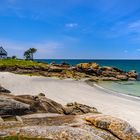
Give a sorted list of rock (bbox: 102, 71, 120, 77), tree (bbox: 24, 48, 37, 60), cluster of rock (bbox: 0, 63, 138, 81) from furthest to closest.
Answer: tree (bbox: 24, 48, 37, 60) < rock (bbox: 102, 71, 120, 77) < cluster of rock (bbox: 0, 63, 138, 81)

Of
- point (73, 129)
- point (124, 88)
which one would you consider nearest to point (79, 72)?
point (124, 88)

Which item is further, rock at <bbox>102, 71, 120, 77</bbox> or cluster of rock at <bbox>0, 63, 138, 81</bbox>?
rock at <bbox>102, 71, 120, 77</bbox>

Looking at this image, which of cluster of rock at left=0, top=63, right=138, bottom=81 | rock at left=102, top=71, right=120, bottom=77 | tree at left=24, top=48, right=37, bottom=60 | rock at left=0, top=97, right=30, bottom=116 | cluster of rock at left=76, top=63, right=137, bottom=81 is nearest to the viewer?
rock at left=0, top=97, right=30, bottom=116

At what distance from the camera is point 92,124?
1414 cm

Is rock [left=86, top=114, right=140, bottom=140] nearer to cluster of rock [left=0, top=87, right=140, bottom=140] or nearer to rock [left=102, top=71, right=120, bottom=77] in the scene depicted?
cluster of rock [left=0, top=87, right=140, bottom=140]

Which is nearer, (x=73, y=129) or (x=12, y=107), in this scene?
(x=73, y=129)

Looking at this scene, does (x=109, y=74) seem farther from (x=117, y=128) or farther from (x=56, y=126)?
(x=56, y=126)

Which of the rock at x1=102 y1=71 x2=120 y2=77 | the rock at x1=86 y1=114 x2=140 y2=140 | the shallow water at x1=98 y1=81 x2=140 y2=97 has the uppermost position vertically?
the rock at x1=86 y1=114 x2=140 y2=140

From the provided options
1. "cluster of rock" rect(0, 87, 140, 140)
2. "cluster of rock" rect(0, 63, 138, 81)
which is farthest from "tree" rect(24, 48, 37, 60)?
"cluster of rock" rect(0, 87, 140, 140)

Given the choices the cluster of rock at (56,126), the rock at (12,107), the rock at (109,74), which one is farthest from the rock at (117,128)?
the rock at (109,74)

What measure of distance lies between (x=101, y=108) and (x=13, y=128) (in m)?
20.9

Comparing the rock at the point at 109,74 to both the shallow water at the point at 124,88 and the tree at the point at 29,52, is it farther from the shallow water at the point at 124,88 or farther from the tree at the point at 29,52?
the tree at the point at 29,52

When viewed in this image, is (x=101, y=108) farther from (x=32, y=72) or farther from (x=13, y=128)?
(x=32, y=72)

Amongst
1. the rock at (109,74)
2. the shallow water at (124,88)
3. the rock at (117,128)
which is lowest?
the shallow water at (124,88)
